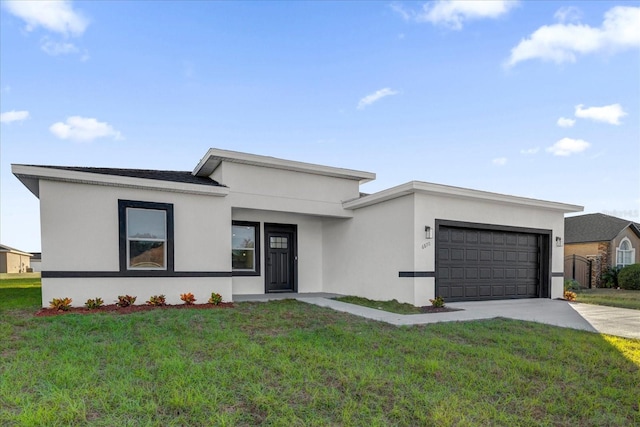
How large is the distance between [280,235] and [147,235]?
4.44 metres

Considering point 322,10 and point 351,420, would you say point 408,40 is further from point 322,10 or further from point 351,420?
point 351,420

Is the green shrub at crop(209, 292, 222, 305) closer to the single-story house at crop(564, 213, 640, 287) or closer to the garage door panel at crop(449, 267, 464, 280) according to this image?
the garage door panel at crop(449, 267, 464, 280)

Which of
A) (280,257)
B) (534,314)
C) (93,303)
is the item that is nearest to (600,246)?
(534,314)

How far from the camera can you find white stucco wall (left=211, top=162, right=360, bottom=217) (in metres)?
9.91

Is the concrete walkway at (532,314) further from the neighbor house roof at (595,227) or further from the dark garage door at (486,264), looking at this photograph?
the neighbor house roof at (595,227)

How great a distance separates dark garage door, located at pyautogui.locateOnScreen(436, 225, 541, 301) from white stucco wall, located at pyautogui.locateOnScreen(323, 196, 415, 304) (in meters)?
0.97

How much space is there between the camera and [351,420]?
9.64 ft

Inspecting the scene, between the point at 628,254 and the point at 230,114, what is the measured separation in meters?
23.0

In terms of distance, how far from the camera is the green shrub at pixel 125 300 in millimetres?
8070

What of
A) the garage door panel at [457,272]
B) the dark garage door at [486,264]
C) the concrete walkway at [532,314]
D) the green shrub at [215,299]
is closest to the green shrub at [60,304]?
the green shrub at [215,299]

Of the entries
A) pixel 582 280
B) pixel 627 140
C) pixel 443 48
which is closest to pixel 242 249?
pixel 443 48

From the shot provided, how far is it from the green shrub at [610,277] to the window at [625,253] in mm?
1356

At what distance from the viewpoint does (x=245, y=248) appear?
11.4 metres

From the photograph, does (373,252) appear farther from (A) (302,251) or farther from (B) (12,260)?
(B) (12,260)
